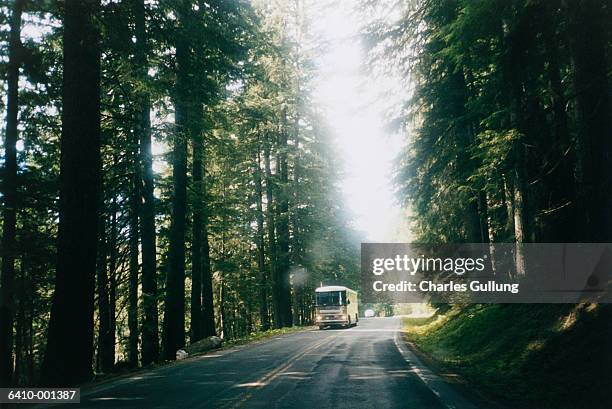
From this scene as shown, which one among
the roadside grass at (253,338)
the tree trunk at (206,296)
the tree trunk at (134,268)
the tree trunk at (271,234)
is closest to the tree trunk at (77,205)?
the tree trunk at (134,268)

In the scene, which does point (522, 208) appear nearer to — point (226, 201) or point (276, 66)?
point (226, 201)

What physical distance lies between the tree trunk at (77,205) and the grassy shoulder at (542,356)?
8161mm

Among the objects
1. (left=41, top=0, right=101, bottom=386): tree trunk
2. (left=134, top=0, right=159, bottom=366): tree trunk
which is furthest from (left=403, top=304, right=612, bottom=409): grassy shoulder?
(left=134, top=0, right=159, bottom=366): tree trunk

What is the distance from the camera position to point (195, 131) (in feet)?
52.7

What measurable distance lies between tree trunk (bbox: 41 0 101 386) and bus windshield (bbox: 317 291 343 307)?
26.1 meters

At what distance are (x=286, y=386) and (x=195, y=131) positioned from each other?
9.76 meters

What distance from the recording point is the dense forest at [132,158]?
31.2 feet

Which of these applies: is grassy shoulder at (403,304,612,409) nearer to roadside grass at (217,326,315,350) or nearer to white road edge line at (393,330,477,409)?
white road edge line at (393,330,477,409)

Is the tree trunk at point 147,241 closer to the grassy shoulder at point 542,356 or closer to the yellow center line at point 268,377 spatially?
the yellow center line at point 268,377

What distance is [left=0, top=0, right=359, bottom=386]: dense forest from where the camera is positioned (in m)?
9.50

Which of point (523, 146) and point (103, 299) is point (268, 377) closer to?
point (523, 146)

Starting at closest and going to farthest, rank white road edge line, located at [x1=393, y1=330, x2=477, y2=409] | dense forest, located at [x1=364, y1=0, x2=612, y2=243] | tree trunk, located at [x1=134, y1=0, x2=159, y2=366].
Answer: white road edge line, located at [x1=393, y1=330, x2=477, y2=409] < dense forest, located at [x1=364, y1=0, x2=612, y2=243] < tree trunk, located at [x1=134, y1=0, x2=159, y2=366]

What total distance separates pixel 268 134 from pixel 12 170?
20.9m

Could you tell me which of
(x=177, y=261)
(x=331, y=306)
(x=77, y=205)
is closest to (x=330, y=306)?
(x=331, y=306)
